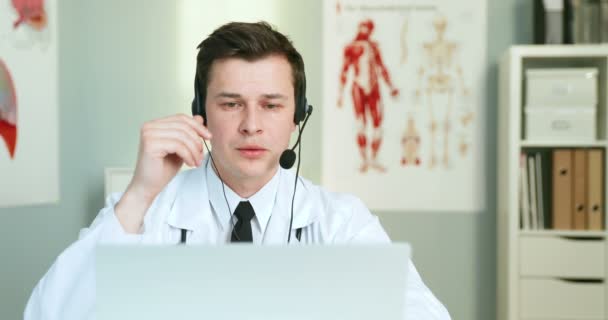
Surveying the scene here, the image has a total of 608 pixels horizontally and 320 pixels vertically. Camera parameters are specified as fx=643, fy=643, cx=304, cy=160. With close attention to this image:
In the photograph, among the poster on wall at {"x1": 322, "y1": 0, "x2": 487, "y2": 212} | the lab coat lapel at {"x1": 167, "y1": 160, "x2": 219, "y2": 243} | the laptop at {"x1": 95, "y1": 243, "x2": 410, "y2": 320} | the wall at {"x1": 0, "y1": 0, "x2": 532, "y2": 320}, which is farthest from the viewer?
the poster on wall at {"x1": 322, "y1": 0, "x2": 487, "y2": 212}

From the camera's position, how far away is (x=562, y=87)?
2.69 m

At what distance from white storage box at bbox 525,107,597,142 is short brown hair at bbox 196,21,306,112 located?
1.55m

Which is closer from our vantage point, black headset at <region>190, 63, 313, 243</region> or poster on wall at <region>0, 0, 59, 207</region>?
black headset at <region>190, 63, 313, 243</region>

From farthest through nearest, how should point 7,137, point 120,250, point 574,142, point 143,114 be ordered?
point 143,114
point 574,142
point 7,137
point 120,250

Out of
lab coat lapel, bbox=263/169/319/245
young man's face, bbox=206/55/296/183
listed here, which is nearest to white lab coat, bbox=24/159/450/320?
lab coat lapel, bbox=263/169/319/245

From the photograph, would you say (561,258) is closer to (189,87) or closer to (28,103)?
(189,87)

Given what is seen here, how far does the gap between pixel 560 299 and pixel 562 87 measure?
0.88 meters

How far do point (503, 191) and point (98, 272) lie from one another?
241 centimetres

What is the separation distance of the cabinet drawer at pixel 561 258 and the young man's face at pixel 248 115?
65.1 inches

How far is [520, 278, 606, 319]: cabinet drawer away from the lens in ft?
8.71

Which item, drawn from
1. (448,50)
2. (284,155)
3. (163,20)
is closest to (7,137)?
(163,20)

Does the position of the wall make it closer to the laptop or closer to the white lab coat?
the white lab coat

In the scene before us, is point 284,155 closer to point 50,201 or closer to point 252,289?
point 252,289

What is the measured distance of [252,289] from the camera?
686mm
